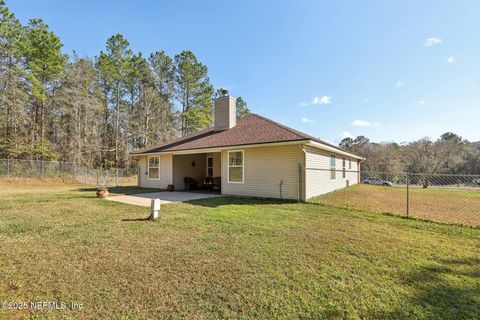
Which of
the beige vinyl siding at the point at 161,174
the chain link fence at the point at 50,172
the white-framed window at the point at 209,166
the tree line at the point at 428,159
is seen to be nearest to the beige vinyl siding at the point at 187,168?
the white-framed window at the point at 209,166

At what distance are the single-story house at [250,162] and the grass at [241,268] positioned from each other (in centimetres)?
333

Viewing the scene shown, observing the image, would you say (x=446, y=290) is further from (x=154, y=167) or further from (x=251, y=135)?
(x=154, y=167)

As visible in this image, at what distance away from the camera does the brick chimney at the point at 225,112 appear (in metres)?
12.8

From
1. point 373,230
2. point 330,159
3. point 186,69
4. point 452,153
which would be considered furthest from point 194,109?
point 452,153

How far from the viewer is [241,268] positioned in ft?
10.3

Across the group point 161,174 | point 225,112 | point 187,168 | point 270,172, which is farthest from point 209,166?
point 270,172

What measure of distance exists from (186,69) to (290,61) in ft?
61.9

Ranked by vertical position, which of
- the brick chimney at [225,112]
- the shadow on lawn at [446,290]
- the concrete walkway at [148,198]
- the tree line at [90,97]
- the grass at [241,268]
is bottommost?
the shadow on lawn at [446,290]

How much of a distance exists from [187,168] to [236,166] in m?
4.83

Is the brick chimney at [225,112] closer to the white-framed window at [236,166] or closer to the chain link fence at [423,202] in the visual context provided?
the white-framed window at [236,166]

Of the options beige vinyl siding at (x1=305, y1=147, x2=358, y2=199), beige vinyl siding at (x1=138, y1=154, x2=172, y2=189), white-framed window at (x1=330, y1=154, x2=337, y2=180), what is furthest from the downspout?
beige vinyl siding at (x1=138, y1=154, x2=172, y2=189)

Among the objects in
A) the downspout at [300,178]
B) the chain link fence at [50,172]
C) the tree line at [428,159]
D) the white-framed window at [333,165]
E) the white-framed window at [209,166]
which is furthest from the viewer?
the tree line at [428,159]

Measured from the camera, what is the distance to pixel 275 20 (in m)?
11.2

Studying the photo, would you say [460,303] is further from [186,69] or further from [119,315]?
[186,69]
